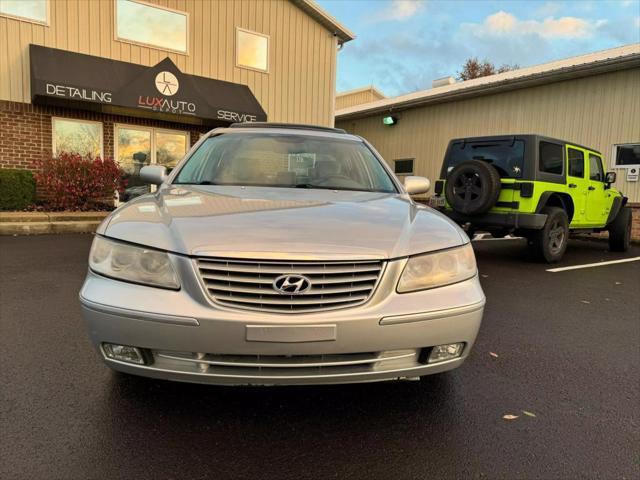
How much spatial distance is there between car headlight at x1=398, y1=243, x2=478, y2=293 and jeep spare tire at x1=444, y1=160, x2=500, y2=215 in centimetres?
497

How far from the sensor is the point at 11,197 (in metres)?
9.23

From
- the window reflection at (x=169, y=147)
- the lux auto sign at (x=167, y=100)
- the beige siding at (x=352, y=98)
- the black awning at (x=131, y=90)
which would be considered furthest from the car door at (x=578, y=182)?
the beige siding at (x=352, y=98)

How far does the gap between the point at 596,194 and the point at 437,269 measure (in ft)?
25.9

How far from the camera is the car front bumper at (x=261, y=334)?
186 centimetres

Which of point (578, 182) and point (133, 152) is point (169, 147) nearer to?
point (133, 152)

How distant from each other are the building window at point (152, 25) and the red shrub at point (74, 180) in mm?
3516

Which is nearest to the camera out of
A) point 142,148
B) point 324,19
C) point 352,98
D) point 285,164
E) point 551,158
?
Result: point 285,164

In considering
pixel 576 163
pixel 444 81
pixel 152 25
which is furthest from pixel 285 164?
pixel 444 81

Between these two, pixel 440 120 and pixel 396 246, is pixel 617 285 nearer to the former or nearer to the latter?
pixel 396 246

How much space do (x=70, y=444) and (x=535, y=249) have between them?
7.03 m

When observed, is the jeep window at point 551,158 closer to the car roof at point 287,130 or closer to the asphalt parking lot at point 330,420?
the asphalt parking lot at point 330,420

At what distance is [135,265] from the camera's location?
79.7 inches

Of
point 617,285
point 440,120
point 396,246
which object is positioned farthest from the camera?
point 440,120

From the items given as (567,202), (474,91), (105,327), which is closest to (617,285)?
(567,202)
